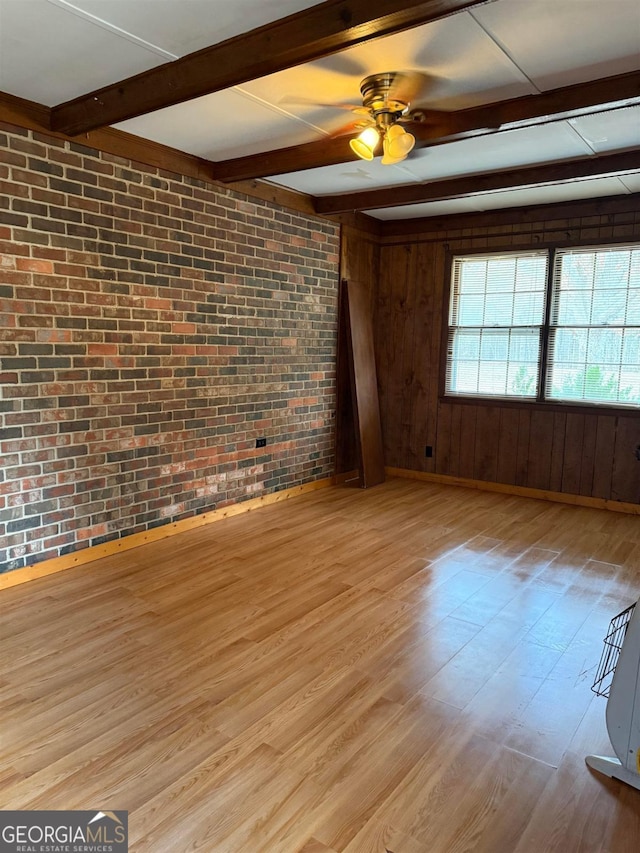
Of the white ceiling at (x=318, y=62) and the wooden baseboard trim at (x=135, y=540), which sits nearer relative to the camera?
the white ceiling at (x=318, y=62)

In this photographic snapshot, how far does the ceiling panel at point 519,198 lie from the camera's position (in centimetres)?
444

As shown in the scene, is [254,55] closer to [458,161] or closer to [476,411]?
[458,161]

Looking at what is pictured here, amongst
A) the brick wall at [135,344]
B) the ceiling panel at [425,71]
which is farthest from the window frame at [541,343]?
the ceiling panel at [425,71]

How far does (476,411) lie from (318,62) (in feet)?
12.3

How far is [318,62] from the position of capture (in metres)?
2.55

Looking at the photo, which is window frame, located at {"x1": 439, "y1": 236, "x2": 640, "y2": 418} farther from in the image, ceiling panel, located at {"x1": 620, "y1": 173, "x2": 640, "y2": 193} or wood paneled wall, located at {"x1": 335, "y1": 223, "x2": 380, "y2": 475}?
wood paneled wall, located at {"x1": 335, "y1": 223, "x2": 380, "y2": 475}

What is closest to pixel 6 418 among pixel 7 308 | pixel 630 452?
pixel 7 308

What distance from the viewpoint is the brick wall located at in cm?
313

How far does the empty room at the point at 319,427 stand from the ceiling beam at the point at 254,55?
14 mm

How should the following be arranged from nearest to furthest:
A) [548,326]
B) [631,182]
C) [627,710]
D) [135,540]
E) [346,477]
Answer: [627,710]
[135,540]
[631,182]
[548,326]
[346,477]

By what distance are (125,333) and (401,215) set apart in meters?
3.22

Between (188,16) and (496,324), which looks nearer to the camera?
(188,16)

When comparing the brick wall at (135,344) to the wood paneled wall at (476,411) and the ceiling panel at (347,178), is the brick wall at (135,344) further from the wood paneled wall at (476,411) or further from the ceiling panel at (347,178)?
the wood paneled wall at (476,411)

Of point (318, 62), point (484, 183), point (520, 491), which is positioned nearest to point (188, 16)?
point (318, 62)
